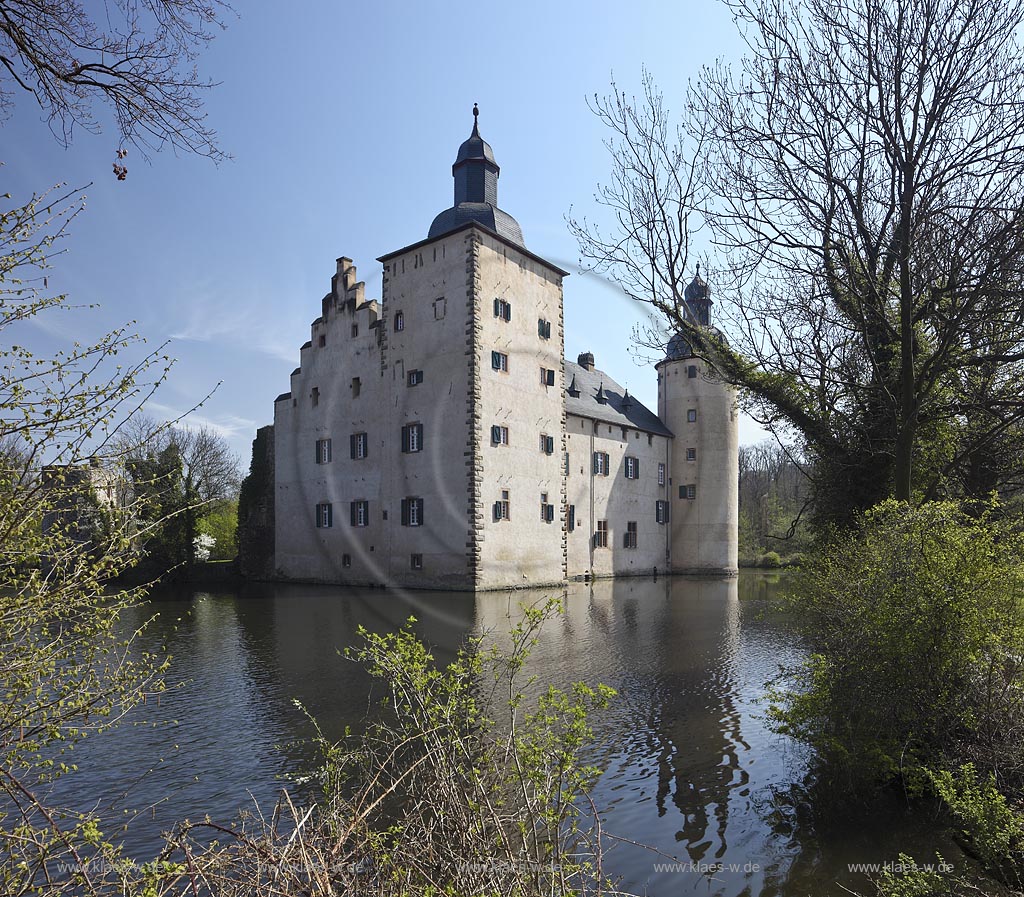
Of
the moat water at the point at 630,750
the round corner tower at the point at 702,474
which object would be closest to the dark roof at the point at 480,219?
the round corner tower at the point at 702,474

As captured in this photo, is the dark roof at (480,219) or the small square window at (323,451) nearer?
the dark roof at (480,219)

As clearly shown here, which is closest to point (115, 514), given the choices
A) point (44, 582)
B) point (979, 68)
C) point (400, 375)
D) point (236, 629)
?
point (44, 582)

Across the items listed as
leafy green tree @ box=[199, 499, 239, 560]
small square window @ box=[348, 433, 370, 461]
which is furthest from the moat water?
leafy green tree @ box=[199, 499, 239, 560]

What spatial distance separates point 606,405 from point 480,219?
503 inches

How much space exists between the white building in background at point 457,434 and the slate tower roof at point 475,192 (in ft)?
0.25

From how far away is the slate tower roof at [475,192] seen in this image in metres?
30.6

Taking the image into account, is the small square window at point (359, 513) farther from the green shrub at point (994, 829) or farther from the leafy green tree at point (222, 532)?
the green shrub at point (994, 829)

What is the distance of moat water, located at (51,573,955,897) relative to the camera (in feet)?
18.8

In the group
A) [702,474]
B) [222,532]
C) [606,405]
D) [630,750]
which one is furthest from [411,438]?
[630,750]

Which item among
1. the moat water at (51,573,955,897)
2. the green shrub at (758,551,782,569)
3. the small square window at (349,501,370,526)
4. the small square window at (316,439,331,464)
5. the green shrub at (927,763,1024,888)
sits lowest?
the green shrub at (758,551,782,569)

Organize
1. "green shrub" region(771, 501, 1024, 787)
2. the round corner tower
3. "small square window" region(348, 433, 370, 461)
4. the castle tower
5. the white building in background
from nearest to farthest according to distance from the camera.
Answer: "green shrub" region(771, 501, 1024, 787) < the castle tower < the white building in background < "small square window" region(348, 433, 370, 461) < the round corner tower

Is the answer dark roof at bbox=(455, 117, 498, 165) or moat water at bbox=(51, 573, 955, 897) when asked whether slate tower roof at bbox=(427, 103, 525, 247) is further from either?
moat water at bbox=(51, 573, 955, 897)

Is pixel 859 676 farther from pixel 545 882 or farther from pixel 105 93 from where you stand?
pixel 105 93

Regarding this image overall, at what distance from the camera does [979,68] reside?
8734 mm
